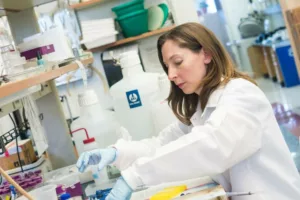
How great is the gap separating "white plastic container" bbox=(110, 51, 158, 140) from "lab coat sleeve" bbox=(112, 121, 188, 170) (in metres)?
0.56

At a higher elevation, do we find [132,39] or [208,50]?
[132,39]

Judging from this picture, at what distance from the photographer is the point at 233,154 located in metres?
1.17

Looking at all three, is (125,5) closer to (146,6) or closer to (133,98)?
(146,6)

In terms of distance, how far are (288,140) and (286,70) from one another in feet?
9.19

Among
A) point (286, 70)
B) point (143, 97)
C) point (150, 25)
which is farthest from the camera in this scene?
point (286, 70)

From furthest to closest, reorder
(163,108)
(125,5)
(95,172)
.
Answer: (125,5), (163,108), (95,172)

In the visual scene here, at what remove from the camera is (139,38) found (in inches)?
123

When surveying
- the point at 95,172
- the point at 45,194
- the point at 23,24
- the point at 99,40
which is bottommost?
the point at 95,172

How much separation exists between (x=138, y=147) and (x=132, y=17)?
1648mm

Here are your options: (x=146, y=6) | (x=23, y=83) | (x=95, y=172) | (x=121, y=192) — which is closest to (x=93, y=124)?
(x=95, y=172)

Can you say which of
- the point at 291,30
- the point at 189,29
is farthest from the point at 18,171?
the point at 291,30

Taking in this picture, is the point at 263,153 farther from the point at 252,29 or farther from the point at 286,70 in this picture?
the point at 252,29

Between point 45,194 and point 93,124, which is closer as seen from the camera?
point 45,194

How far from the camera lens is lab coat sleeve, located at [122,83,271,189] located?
3.71 feet
